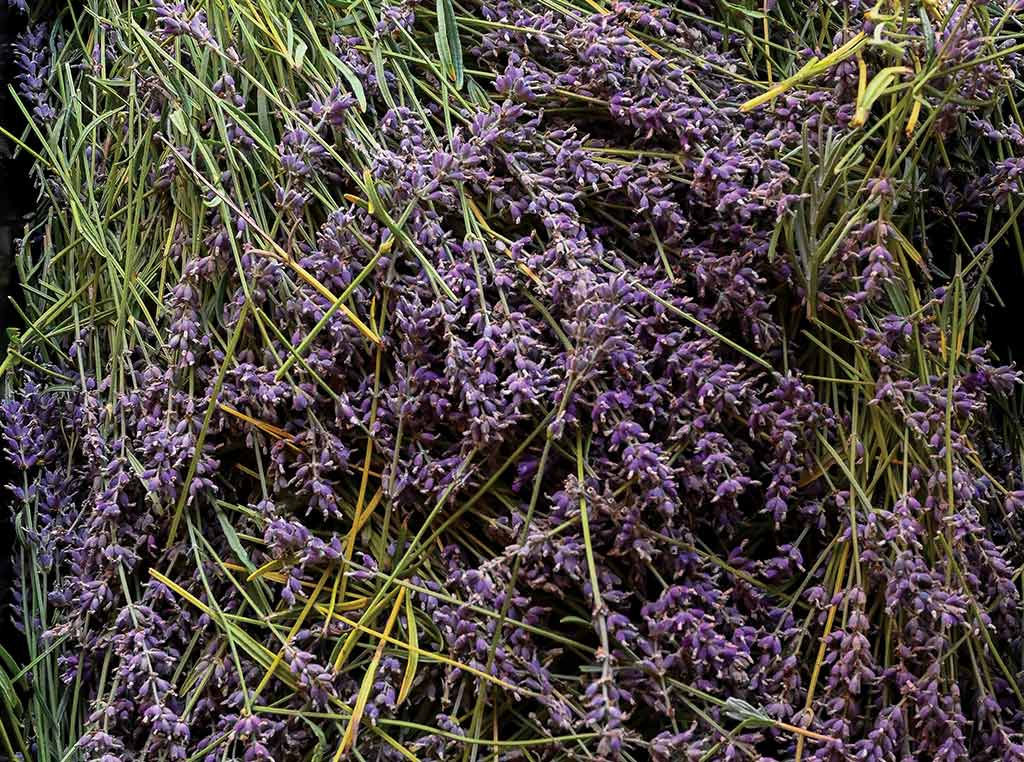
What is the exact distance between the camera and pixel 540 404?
3.06ft

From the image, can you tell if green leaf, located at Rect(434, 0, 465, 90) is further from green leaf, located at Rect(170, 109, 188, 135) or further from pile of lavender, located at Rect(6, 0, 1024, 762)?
green leaf, located at Rect(170, 109, 188, 135)

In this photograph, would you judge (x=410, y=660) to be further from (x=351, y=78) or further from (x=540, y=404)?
(x=351, y=78)

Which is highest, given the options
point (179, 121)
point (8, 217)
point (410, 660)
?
point (179, 121)

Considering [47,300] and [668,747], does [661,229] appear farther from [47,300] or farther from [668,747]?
[47,300]

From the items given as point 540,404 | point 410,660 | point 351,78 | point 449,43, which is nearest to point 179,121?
point 351,78

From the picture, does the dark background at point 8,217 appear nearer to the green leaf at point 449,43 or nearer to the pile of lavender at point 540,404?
the pile of lavender at point 540,404

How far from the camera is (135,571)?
3.39ft

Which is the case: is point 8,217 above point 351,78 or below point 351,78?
below

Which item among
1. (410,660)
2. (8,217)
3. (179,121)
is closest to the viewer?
(410,660)

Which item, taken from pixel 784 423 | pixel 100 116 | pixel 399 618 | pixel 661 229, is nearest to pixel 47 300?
pixel 100 116

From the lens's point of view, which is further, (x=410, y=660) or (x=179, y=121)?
(x=179, y=121)

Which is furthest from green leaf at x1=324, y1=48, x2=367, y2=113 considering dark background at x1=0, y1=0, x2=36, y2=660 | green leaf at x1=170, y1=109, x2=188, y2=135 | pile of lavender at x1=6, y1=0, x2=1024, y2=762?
dark background at x1=0, y1=0, x2=36, y2=660

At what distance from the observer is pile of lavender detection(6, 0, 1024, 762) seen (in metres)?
0.91

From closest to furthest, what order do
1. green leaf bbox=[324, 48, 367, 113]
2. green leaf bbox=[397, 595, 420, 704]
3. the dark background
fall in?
green leaf bbox=[397, 595, 420, 704]
green leaf bbox=[324, 48, 367, 113]
the dark background
